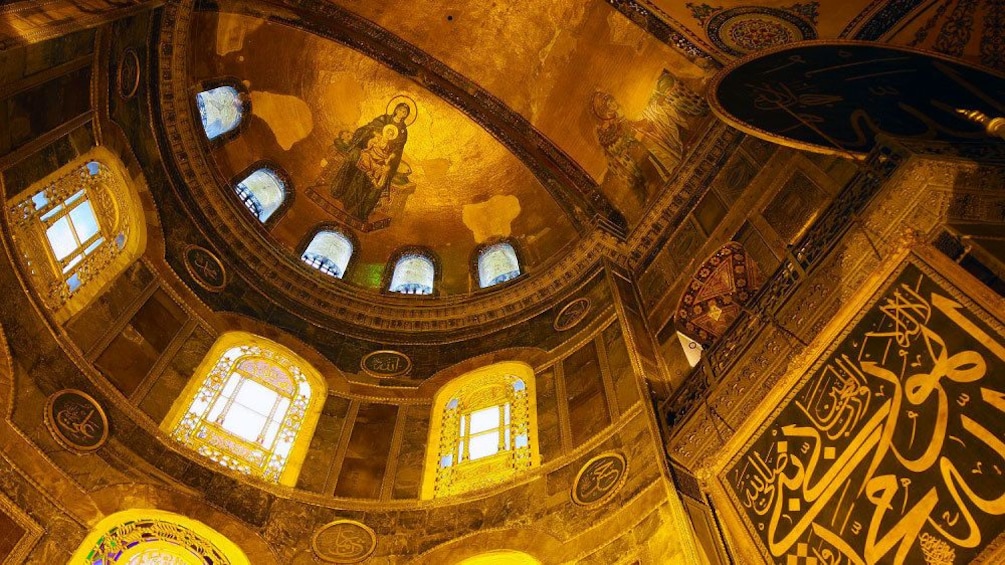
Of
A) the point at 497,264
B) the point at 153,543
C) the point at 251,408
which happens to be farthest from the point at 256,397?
the point at 497,264

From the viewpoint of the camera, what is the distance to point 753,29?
979 cm

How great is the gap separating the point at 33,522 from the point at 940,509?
6.55 m

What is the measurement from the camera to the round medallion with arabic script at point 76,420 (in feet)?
23.1

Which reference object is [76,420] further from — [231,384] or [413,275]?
[413,275]

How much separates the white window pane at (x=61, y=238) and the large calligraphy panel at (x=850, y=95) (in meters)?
6.64

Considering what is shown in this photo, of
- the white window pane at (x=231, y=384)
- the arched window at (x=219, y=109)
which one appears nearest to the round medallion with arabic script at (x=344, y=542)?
the white window pane at (x=231, y=384)

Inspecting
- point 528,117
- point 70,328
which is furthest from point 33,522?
point 528,117

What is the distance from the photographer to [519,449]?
862cm

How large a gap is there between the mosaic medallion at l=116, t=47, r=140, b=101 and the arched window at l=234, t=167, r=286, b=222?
2201mm

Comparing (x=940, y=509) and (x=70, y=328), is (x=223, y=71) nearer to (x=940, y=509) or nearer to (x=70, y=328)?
(x=70, y=328)


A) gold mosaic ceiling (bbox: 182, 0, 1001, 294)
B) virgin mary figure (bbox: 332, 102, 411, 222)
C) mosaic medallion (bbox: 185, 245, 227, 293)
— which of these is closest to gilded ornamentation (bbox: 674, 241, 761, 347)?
gold mosaic ceiling (bbox: 182, 0, 1001, 294)

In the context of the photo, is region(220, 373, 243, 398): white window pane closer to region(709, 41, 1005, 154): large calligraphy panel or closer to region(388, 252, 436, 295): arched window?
region(388, 252, 436, 295): arched window

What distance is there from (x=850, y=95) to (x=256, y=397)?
7090 mm

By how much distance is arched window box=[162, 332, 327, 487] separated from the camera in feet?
27.4
